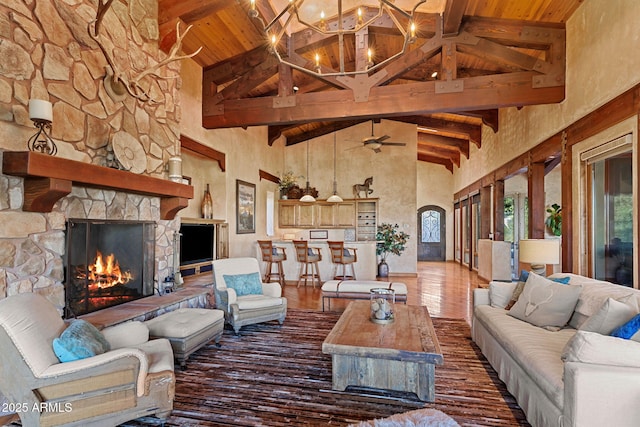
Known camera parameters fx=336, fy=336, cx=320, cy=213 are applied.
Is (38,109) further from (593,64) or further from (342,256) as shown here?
(593,64)

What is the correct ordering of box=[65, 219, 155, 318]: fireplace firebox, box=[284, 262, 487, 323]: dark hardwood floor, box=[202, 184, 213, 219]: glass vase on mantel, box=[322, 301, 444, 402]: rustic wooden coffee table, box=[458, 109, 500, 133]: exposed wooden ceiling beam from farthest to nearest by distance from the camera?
box=[458, 109, 500, 133]: exposed wooden ceiling beam < box=[202, 184, 213, 219]: glass vase on mantel < box=[284, 262, 487, 323]: dark hardwood floor < box=[65, 219, 155, 318]: fireplace firebox < box=[322, 301, 444, 402]: rustic wooden coffee table

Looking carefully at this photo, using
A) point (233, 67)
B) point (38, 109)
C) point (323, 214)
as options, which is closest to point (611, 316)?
point (38, 109)

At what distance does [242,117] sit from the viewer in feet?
18.9

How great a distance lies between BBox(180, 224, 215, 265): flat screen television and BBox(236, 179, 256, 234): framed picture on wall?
92cm

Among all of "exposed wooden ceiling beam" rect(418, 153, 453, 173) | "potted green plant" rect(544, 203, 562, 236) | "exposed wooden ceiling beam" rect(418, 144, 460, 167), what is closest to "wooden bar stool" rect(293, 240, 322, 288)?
"potted green plant" rect(544, 203, 562, 236)

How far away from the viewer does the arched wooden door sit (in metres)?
13.3

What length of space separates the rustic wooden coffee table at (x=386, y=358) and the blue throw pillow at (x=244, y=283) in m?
1.82

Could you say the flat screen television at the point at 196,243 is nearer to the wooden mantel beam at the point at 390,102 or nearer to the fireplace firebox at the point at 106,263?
the fireplace firebox at the point at 106,263

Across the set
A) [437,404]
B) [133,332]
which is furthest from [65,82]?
[437,404]

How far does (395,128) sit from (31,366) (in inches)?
369

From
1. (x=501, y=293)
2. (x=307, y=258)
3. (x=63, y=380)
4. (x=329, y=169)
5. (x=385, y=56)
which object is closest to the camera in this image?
(x=63, y=380)

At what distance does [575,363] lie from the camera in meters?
1.77

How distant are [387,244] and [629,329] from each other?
7038mm

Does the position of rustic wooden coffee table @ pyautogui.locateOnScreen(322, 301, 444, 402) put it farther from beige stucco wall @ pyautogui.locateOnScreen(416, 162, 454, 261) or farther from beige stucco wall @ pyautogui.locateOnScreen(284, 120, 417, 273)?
beige stucco wall @ pyautogui.locateOnScreen(416, 162, 454, 261)
